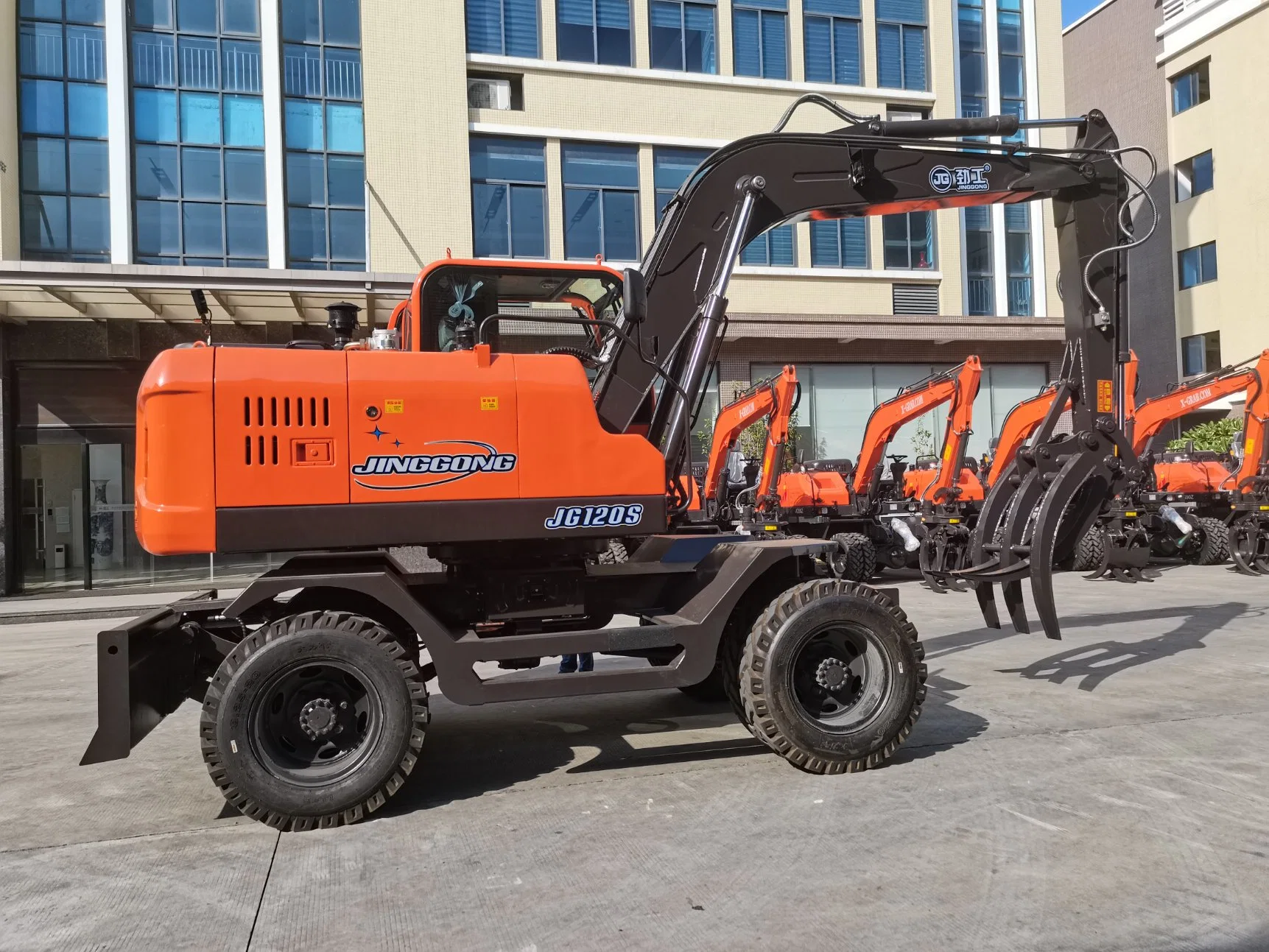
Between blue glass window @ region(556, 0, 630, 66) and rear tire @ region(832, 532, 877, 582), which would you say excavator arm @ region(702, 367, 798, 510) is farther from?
blue glass window @ region(556, 0, 630, 66)

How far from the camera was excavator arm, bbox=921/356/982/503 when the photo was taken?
17141 millimetres

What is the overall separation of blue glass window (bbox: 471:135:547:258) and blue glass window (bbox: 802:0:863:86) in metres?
7.29

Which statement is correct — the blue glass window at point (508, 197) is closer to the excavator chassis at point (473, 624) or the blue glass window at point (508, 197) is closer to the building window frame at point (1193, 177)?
the excavator chassis at point (473, 624)

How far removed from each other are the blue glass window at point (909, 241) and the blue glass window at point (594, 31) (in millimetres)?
7602

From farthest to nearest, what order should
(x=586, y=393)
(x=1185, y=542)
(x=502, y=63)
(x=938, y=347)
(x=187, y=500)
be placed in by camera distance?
1. (x=938, y=347)
2. (x=502, y=63)
3. (x=1185, y=542)
4. (x=586, y=393)
5. (x=187, y=500)

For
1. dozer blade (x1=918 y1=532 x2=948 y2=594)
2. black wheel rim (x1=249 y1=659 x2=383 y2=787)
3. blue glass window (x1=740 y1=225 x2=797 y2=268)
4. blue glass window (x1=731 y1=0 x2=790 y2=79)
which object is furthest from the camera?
blue glass window (x1=731 y1=0 x2=790 y2=79)

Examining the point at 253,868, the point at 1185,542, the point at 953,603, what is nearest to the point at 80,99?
the point at 953,603

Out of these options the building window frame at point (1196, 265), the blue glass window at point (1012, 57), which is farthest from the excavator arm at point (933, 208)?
the building window frame at point (1196, 265)

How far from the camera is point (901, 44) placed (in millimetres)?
26234

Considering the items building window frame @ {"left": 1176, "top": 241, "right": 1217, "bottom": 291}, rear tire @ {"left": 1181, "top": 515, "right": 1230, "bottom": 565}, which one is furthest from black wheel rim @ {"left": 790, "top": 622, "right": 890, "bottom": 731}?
building window frame @ {"left": 1176, "top": 241, "right": 1217, "bottom": 291}

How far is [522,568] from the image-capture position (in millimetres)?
6074

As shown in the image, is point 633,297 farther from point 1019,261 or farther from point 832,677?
point 1019,261

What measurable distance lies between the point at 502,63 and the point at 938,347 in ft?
41.0

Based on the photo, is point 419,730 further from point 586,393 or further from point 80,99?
point 80,99
